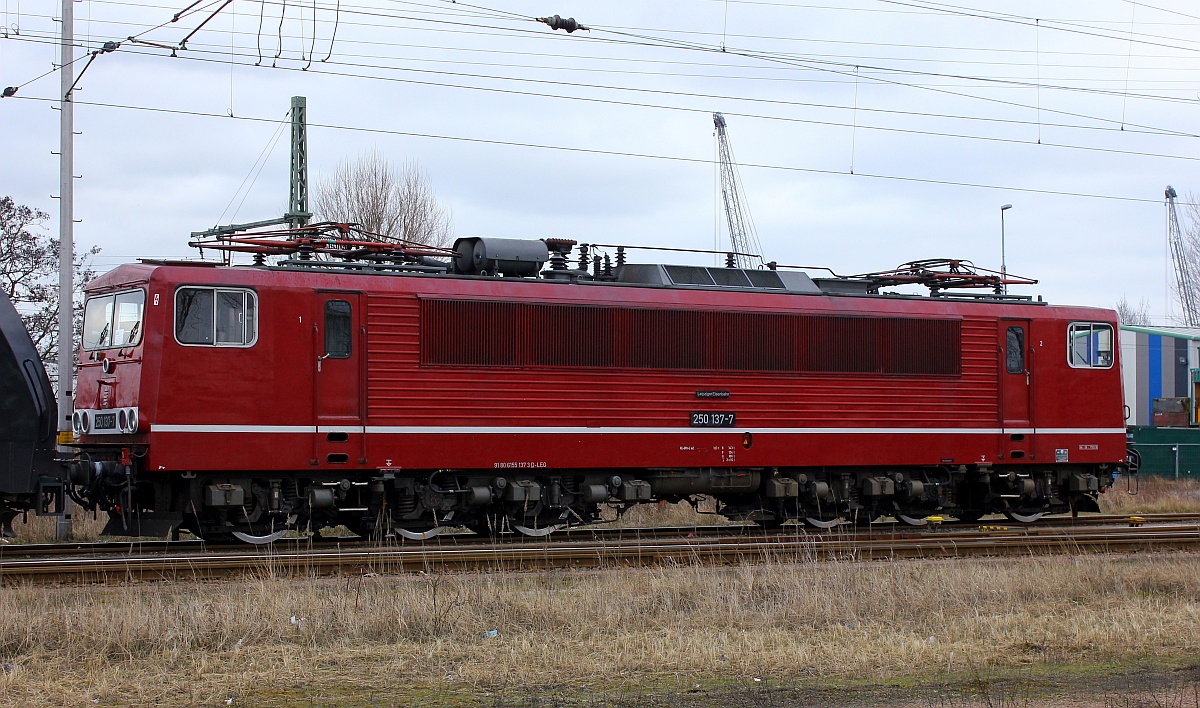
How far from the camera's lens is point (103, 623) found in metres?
9.55

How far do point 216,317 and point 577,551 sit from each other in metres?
5.40

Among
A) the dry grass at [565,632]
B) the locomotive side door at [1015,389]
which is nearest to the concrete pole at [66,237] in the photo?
the dry grass at [565,632]

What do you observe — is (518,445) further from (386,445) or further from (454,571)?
(454,571)

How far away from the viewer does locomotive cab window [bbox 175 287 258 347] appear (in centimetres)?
1520

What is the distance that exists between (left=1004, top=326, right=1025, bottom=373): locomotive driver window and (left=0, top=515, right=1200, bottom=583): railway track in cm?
286

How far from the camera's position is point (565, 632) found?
10.2 meters

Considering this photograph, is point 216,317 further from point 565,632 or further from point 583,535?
point 565,632

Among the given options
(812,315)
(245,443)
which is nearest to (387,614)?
(245,443)

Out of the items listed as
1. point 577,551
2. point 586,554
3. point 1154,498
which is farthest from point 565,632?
point 1154,498

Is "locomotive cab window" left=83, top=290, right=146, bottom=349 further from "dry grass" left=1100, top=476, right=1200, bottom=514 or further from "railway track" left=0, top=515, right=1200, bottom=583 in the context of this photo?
"dry grass" left=1100, top=476, right=1200, bottom=514

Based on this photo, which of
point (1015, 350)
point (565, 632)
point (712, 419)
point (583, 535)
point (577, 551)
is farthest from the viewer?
point (1015, 350)

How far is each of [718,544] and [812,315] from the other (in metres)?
4.91

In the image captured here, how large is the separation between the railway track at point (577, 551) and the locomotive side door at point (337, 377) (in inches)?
51.9

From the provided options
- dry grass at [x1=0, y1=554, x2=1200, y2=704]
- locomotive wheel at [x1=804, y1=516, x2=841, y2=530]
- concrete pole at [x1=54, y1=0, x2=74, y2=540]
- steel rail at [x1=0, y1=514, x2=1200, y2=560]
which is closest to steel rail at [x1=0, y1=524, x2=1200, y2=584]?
steel rail at [x1=0, y1=514, x2=1200, y2=560]
